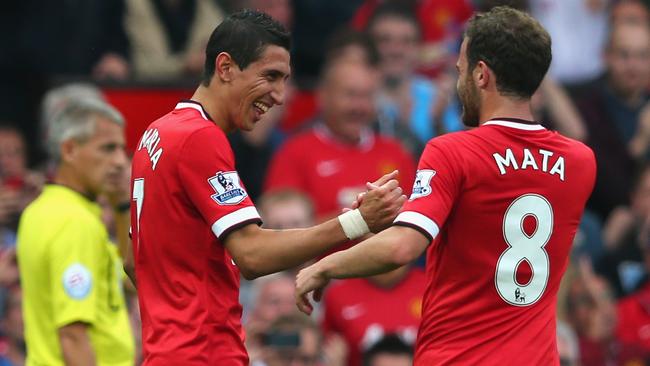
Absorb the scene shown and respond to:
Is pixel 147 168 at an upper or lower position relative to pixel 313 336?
upper

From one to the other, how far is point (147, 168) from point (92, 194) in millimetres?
1631

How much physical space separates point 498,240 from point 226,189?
1.15m

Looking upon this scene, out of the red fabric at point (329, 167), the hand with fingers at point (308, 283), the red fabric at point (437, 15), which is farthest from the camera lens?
the red fabric at point (437, 15)

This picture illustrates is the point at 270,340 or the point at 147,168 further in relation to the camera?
the point at 270,340

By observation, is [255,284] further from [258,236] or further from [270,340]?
[258,236]

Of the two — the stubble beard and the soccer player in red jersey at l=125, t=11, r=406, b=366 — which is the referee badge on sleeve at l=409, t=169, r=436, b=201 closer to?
the soccer player in red jersey at l=125, t=11, r=406, b=366

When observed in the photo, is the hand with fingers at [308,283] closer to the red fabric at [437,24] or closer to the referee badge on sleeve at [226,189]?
the referee badge on sleeve at [226,189]

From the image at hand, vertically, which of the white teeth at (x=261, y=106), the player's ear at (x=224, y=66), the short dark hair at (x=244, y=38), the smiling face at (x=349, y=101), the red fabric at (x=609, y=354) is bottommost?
the red fabric at (x=609, y=354)

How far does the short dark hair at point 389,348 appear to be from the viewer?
32.3 ft

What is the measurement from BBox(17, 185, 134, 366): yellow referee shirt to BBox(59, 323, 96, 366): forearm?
4cm

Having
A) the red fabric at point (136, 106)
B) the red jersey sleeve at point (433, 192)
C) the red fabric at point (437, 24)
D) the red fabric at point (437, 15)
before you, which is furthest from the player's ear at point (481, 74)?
the red fabric at point (437, 15)

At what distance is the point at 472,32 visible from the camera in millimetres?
6293

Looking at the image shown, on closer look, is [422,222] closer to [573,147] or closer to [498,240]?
[498,240]

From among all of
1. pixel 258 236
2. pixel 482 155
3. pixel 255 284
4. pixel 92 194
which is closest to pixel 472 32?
pixel 482 155
